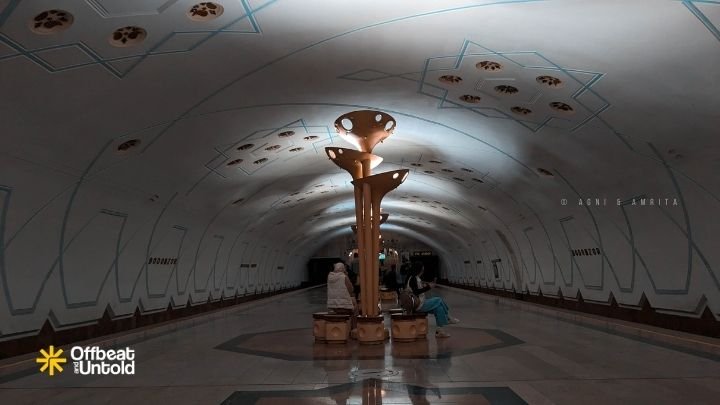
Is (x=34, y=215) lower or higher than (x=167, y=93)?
lower

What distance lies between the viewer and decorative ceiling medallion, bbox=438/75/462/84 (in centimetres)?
A: 818

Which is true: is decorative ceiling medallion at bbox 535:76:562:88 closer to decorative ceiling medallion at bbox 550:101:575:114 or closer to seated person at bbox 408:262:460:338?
decorative ceiling medallion at bbox 550:101:575:114

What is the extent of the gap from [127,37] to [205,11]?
0.95 m

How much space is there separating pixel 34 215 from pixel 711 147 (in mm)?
9739

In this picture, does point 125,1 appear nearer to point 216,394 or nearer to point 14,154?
point 14,154

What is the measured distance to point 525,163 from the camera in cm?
1212

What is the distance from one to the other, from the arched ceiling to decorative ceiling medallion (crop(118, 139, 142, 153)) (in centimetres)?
9

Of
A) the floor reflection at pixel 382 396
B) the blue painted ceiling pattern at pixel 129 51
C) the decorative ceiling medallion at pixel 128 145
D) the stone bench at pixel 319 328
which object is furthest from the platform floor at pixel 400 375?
the blue painted ceiling pattern at pixel 129 51

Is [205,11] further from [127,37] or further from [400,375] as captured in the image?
[400,375]

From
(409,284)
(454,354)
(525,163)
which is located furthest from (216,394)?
(525,163)

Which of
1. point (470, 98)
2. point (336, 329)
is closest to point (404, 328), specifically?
point (336, 329)

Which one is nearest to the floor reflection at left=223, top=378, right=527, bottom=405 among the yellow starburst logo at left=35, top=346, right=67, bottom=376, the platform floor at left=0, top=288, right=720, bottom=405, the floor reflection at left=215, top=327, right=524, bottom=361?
the platform floor at left=0, top=288, right=720, bottom=405

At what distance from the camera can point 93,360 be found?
27.8ft

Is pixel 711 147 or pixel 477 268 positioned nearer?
pixel 711 147
